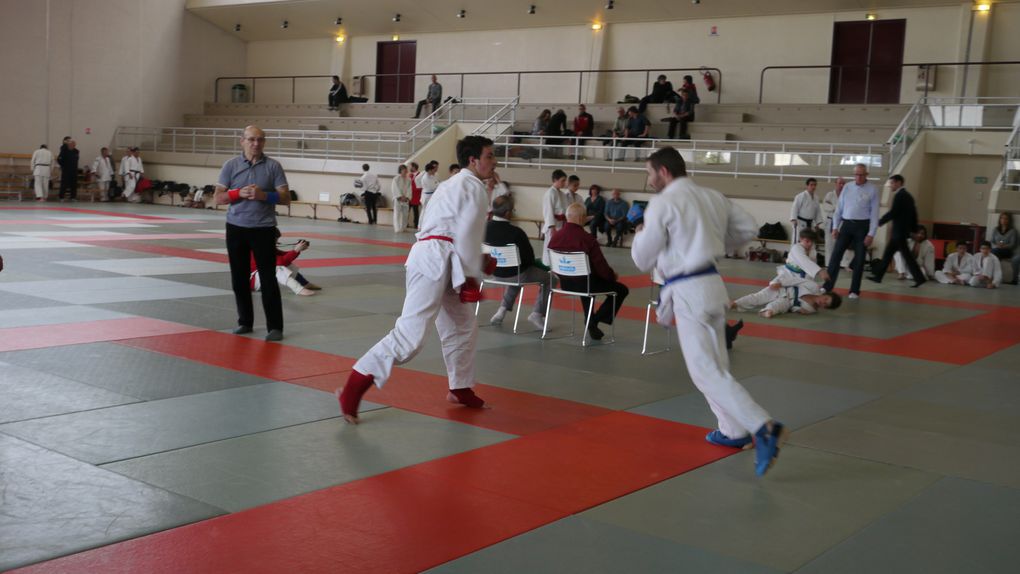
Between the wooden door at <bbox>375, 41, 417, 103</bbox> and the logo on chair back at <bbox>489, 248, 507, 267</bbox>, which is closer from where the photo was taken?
the logo on chair back at <bbox>489, 248, 507, 267</bbox>

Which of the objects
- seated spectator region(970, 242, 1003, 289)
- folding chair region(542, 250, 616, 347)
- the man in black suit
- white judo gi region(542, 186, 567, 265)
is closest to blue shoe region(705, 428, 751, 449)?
folding chair region(542, 250, 616, 347)

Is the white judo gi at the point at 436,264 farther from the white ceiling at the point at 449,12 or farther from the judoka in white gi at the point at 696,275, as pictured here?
the white ceiling at the point at 449,12

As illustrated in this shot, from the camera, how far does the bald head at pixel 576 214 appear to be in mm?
9359

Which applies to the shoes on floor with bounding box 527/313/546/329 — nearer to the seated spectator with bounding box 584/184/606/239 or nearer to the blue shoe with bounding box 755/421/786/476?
the blue shoe with bounding box 755/421/786/476

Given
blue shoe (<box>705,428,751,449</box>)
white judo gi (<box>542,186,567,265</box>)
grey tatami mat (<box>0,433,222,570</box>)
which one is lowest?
grey tatami mat (<box>0,433,222,570</box>)

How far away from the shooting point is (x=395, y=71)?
3581 cm

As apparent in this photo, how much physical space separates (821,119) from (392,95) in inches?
665

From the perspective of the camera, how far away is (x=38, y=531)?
3828 millimetres

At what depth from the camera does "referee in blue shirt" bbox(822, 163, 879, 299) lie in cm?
1367

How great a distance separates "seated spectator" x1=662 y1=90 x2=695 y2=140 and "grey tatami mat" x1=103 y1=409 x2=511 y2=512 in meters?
21.4

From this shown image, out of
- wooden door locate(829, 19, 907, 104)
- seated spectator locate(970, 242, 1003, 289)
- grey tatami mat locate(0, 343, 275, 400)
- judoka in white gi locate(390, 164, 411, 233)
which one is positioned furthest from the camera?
wooden door locate(829, 19, 907, 104)

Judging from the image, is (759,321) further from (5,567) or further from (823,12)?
(823,12)

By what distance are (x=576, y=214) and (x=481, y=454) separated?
450cm

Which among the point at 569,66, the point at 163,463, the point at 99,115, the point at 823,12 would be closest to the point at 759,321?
the point at 163,463
